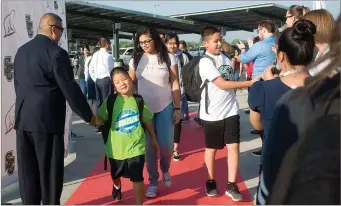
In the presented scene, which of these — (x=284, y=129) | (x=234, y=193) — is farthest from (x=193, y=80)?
(x=284, y=129)

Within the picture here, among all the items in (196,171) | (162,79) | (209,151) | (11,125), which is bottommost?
(196,171)

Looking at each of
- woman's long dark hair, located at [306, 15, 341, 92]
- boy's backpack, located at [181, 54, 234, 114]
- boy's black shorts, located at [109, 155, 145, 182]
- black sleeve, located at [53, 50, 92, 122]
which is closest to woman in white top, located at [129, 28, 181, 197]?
boy's backpack, located at [181, 54, 234, 114]

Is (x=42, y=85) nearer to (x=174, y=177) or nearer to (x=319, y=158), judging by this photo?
(x=174, y=177)

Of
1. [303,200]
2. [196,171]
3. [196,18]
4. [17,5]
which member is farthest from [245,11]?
[303,200]

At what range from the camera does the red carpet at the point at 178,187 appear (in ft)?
12.7

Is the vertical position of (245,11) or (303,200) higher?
(245,11)

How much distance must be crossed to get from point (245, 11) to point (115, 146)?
11.9 m

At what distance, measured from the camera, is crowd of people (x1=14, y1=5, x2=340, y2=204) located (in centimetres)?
79

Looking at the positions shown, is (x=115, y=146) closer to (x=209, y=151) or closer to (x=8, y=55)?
(x=209, y=151)

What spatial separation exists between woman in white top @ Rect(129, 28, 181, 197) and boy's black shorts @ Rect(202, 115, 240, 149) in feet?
1.37

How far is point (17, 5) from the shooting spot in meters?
3.70

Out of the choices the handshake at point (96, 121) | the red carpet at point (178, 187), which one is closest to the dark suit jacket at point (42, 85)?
the handshake at point (96, 121)

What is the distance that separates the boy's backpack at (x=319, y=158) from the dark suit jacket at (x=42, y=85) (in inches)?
94.8

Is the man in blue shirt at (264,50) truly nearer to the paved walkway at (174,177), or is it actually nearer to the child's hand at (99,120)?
the paved walkway at (174,177)
